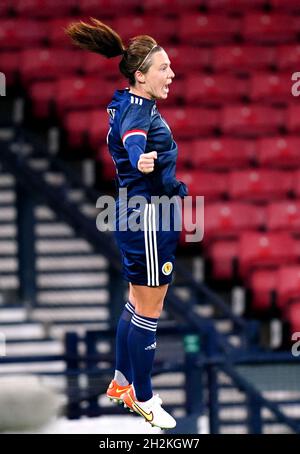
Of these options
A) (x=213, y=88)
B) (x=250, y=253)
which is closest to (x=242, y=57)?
(x=213, y=88)

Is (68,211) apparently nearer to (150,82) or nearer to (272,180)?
(272,180)

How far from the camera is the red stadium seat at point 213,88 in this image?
12.2 meters

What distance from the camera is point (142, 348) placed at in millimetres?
5633

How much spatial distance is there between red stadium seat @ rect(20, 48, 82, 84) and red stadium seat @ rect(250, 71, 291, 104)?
4.49 feet

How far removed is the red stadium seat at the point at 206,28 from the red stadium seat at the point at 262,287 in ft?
7.58

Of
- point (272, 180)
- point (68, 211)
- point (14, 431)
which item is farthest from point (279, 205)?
point (14, 431)

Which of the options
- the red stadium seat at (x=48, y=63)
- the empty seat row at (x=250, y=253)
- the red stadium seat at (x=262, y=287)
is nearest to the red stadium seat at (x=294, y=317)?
the red stadium seat at (x=262, y=287)

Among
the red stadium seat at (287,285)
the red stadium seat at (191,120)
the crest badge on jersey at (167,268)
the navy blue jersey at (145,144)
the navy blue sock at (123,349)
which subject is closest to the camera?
the navy blue jersey at (145,144)

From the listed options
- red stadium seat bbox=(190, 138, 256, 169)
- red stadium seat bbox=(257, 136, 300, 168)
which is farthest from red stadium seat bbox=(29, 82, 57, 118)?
red stadium seat bbox=(257, 136, 300, 168)

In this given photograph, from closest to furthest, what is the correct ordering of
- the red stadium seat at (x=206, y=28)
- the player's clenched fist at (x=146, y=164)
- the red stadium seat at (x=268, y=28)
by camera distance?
the player's clenched fist at (x=146, y=164)
the red stadium seat at (x=206, y=28)
the red stadium seat at (x=268, y=28)

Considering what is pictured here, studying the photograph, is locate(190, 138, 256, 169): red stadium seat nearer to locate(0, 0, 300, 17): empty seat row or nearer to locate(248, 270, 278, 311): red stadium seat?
locate(248, 270, 278, 311): red stadium seat

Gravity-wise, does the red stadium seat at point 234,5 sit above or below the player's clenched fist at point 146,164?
above

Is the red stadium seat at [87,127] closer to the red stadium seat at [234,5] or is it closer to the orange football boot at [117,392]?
the red stadium seat at [234,5]
